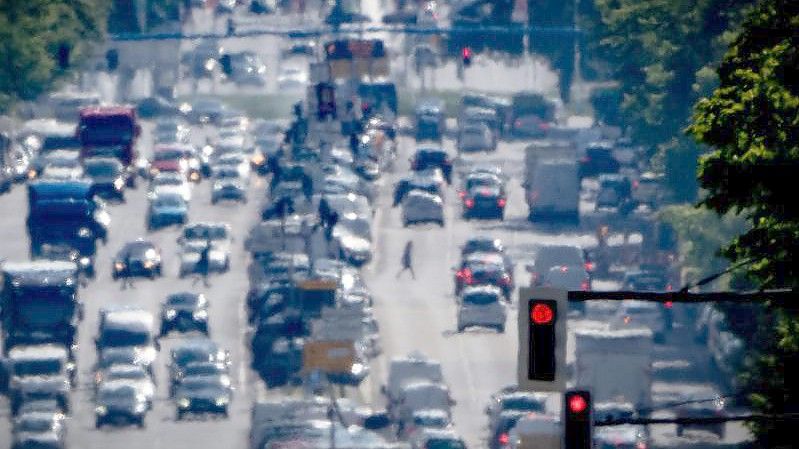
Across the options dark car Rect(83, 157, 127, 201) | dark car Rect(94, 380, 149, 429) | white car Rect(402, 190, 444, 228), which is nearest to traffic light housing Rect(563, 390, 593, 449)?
dark car Rect(94, 380, 149, 429)

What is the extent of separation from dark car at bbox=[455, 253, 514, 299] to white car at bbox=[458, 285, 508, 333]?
5.22 m

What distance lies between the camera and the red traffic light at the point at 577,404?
2356 cm

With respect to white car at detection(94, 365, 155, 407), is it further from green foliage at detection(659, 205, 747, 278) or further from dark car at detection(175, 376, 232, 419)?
green foliage at detection(659, 205, 747, 278)

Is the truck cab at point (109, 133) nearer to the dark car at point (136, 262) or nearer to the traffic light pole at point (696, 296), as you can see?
the dark car at point (136, 262)

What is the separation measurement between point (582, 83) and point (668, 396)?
62.5 meters

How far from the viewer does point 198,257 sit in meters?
95.2

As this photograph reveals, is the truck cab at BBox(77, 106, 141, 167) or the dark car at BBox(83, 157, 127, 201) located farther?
the truck cab at BBox(77, 106, 141, 167)

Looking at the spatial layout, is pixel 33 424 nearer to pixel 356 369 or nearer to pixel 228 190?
pixel 356 369

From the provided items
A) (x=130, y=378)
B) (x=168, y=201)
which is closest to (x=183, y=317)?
(x=130, y=378)

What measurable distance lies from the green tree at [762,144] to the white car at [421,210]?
63.7 metres

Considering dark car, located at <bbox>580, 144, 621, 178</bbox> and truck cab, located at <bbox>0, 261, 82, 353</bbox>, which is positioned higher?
dark car, located at <bbox>580, 144, 621, 178</bbox>

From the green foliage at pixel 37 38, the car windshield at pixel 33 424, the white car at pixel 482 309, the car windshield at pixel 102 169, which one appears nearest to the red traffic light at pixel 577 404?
the car windshield at pixel 33 424

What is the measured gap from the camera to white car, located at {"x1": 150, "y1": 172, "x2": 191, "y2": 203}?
10617 centimetres

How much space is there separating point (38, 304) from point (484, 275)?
16612 millimetres
